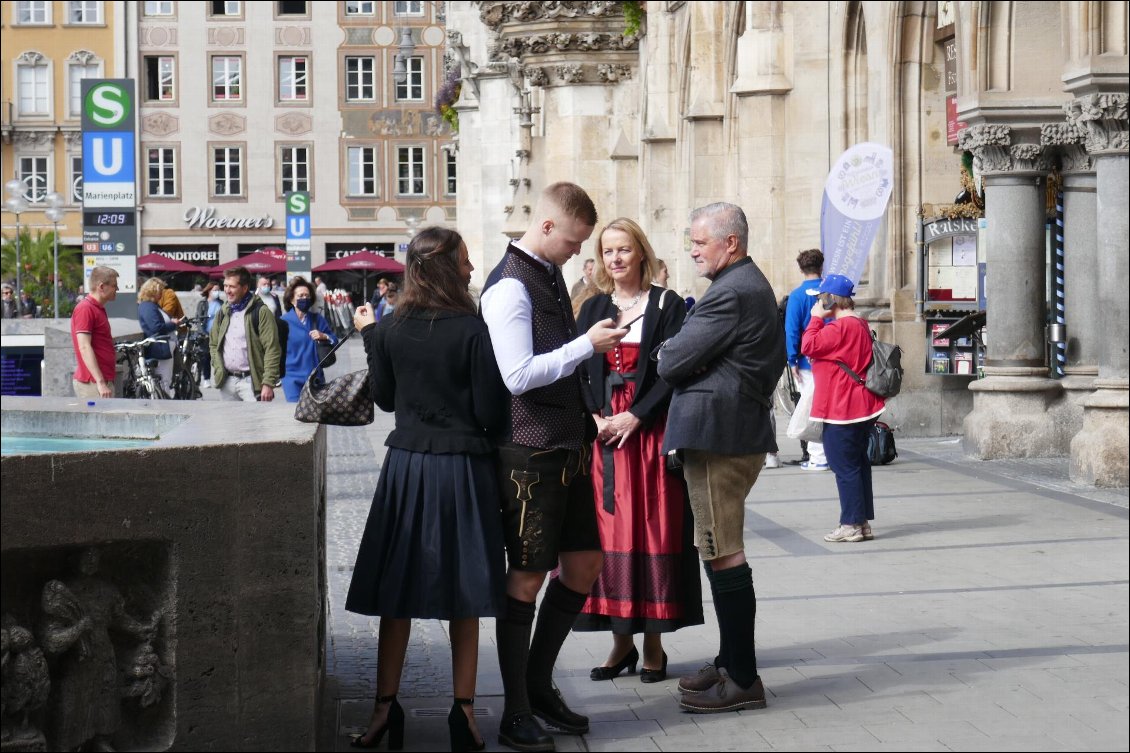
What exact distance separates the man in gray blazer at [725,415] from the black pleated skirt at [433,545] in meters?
1.00

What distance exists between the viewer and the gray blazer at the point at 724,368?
6.56 meters

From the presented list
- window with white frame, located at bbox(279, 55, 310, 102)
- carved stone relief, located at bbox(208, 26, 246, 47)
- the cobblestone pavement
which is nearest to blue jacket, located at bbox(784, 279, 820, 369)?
the cobblestone pavement

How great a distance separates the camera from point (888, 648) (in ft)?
25.0

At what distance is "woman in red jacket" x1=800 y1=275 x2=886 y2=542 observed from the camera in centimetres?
1095

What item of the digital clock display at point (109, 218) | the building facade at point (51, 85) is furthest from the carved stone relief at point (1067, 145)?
the building facade at point (51, 85)

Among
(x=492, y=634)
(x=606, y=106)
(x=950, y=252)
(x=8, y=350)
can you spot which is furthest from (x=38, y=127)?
(x=492, y=634)

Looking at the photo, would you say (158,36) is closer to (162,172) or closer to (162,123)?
(162,123)

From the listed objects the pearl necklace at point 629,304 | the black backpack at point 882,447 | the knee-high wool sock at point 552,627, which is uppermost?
the pearl necklace at point 629,304

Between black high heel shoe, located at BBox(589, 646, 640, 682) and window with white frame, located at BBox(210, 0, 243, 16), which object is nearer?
black high heel shoe, located at BBox(589, 646, 640, 682)

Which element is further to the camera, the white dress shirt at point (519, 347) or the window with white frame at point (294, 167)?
the window with white frame at point (294, 167)

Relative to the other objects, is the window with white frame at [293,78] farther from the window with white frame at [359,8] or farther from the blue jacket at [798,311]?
the blue jacket at [798,311]

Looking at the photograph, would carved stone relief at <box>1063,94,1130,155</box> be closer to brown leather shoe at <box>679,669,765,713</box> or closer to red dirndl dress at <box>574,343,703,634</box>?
red dirndl dress at <box>574,343,703,634</box>

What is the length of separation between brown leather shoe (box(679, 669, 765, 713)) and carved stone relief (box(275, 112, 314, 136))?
67.6 metres

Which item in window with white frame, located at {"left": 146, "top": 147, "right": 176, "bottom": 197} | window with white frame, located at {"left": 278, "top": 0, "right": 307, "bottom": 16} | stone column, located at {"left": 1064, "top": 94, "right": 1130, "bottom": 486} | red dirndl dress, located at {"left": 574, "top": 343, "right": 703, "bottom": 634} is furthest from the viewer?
window with white frame, located at {"left": 278, "top": 0, "right": 307, "bottom": 16}
